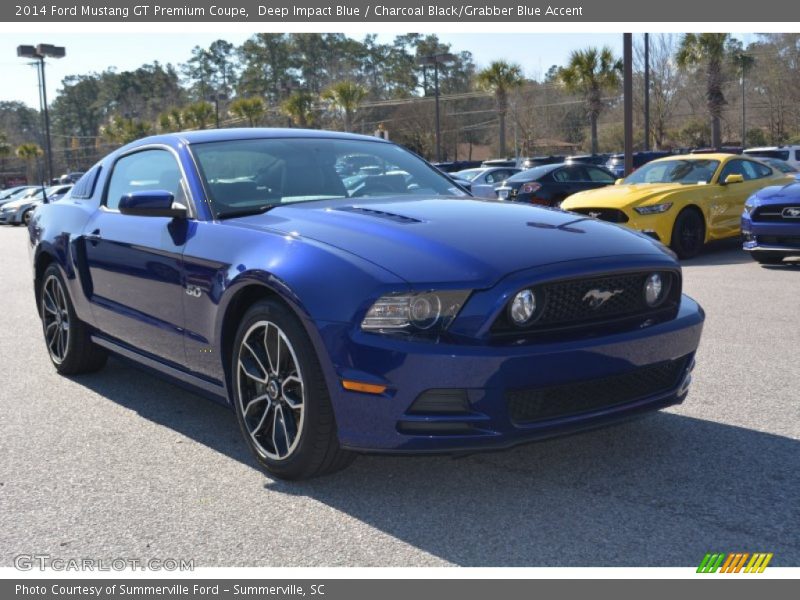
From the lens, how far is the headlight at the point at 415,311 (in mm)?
3357

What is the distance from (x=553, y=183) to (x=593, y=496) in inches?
555

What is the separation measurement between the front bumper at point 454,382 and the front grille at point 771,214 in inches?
298

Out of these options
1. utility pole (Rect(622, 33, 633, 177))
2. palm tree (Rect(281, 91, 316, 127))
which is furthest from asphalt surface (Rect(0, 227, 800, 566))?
palm tree (Rect(281, 91, 316, 127))

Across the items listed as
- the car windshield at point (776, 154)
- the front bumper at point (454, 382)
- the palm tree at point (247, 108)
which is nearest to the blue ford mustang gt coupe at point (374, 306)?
the front bumper at point (454, 382)

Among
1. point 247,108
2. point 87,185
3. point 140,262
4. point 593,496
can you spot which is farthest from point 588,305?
point 247,108

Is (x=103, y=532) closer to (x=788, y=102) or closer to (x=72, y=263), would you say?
(x=72, y=263)

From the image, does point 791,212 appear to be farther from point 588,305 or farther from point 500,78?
point 500,78

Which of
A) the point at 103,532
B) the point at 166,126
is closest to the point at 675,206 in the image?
the point at 103,532

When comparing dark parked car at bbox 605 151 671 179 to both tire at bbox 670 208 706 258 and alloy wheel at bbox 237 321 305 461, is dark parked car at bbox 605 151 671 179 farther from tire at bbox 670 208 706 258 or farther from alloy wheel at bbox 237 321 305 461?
alloy wheel at bbox 237 321 305 461

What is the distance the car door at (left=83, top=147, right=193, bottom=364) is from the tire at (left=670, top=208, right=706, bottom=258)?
8429 millimetres

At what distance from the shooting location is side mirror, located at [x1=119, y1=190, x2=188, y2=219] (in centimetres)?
436

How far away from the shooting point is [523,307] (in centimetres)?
343

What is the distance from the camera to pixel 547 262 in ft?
11.6
